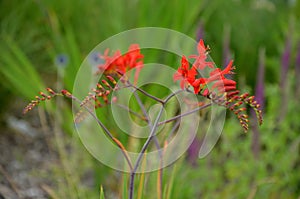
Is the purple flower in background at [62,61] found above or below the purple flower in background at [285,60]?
above

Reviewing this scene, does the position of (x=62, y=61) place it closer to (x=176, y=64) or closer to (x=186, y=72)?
(x=176, y=64)

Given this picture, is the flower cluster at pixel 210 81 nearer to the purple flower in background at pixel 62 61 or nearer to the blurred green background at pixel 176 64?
the blurred green background at pixel 176 64

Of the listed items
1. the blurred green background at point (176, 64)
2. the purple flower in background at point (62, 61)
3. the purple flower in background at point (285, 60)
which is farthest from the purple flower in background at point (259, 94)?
the purple flower in background at point (62, 61)

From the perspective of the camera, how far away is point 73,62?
2473mm

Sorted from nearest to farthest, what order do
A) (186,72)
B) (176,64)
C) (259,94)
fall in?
(186,72), (259,94), (176,64)

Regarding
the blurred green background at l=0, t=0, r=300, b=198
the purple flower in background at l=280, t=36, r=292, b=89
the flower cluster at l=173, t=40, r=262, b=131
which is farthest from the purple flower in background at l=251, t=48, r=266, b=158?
the flower cluster at l=173, t=40, r=262, b=131

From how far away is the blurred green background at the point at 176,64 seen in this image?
2.28 metres

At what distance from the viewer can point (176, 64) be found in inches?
98.1

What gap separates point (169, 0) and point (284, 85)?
679mm

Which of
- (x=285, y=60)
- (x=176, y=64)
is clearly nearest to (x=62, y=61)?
(x=176, y=64)

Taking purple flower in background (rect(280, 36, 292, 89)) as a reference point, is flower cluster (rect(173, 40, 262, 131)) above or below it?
below

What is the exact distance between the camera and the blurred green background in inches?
89.6

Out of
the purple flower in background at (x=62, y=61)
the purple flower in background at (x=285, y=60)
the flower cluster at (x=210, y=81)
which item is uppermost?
the purple flower in background at (x=62, y=61)

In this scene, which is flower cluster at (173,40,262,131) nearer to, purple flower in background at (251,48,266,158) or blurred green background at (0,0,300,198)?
blurred green background at (0,0,300,198)
